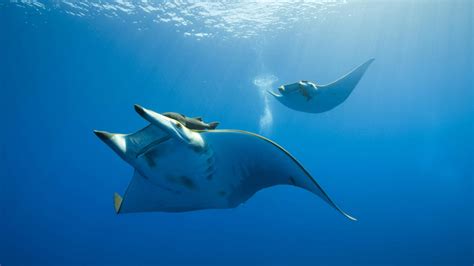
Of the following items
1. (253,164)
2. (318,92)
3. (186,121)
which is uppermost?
(318,92)

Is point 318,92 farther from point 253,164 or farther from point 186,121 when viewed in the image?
point 186,121

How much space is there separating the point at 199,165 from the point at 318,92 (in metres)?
4.16

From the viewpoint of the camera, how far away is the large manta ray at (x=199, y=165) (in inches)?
85.3

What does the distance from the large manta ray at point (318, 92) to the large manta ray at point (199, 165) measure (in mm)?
3387

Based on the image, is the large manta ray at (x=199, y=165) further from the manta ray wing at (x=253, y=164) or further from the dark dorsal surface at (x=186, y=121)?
the dark dorsal surface at (x=186, y=121)

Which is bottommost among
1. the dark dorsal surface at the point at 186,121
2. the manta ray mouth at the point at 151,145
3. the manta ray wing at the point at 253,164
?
the manta ray mouth at the point at 151,145

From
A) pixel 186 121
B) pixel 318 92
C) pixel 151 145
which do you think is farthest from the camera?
pixel 318 92

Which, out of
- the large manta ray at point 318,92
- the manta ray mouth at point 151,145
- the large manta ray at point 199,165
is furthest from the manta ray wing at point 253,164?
the large manta ray at point 318,92

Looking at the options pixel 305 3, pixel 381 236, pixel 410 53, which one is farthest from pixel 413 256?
pixel 305 3

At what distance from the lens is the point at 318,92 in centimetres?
591

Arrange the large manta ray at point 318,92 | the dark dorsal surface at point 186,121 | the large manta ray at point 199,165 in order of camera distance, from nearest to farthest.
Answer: the large manta ray at point 199,165 < the dark dorsal surface at point 186,121 < the large manta ray at point 318,92

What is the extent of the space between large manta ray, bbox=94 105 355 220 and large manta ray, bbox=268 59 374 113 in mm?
3387

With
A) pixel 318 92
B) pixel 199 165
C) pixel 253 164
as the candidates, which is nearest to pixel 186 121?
pixel 199 165

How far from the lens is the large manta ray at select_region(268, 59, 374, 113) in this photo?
18.8 feet
